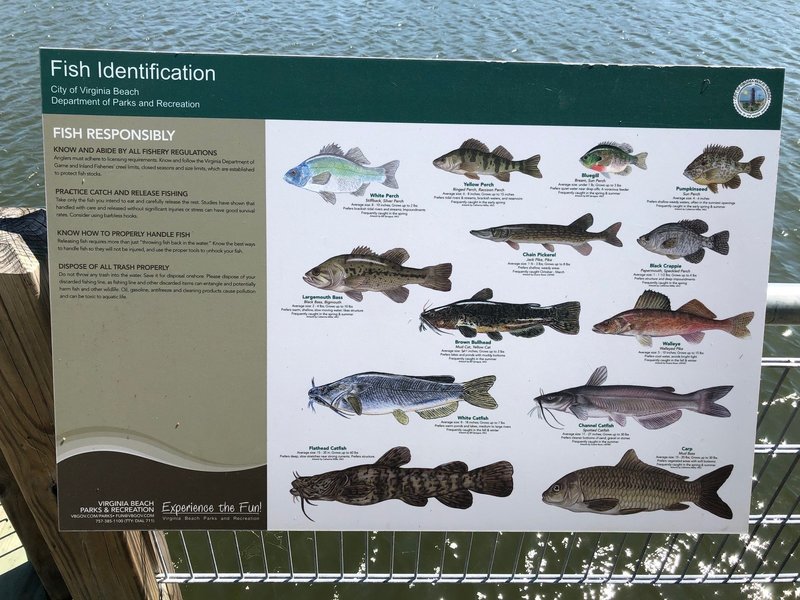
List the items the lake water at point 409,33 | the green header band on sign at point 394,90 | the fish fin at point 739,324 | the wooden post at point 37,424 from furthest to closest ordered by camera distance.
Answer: the lake water at point 409,33 → the fish fin at point 739,324 → the wooden post at point 37,424 → the green header band on sign at point 394,90

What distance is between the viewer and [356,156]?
205 cm

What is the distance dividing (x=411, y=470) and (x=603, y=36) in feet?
36.6

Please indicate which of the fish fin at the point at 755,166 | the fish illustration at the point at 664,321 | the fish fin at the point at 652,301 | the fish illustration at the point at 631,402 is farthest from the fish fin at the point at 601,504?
the fish fin at the point at 755,166

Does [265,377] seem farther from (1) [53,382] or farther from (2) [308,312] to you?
(1) [53,382]

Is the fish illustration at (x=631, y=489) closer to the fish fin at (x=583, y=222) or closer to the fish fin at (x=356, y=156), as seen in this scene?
the fish fin at (x=583, y=222)

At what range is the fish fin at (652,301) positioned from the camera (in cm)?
219

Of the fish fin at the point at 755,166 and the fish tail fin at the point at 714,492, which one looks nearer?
the fish fin at the point at 755,166

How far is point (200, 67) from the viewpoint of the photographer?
2.00 metres

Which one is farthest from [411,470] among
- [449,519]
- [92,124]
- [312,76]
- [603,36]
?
[603,36]

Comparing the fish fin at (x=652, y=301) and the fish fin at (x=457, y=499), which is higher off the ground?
the fish fin at (x=652, y=301)

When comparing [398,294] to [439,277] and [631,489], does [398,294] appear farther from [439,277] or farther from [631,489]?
[631,489]

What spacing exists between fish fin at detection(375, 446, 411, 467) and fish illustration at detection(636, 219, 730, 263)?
928 mm

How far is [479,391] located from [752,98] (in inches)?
44.8

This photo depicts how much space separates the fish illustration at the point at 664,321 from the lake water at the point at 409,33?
7521 mm
